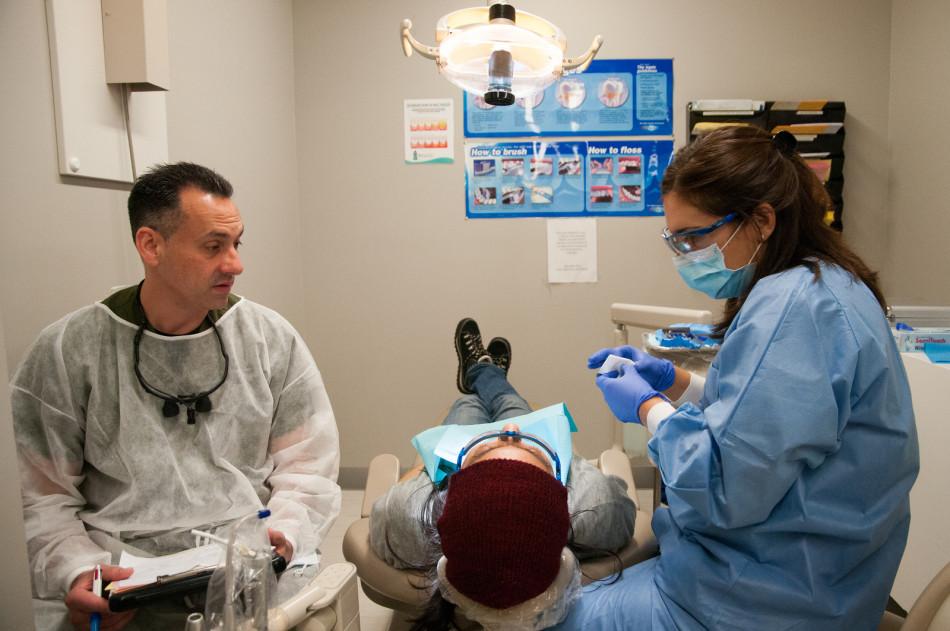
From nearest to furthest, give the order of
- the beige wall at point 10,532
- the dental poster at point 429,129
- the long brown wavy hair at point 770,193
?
the beige wall at point 10,532 → the long brown wavy hair at point 770,193 → the dental poster at point 429,129

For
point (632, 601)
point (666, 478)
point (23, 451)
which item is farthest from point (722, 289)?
point (23, 451)

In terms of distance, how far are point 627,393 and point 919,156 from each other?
2212 millimetres

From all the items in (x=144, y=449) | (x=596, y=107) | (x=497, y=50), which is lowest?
(x=144, y=449)

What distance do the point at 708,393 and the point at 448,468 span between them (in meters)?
0.76

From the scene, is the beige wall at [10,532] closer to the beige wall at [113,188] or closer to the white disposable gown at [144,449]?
the beige wall at [113,188]

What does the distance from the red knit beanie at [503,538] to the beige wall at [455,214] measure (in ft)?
6.24

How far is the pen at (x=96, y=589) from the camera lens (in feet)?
3.25

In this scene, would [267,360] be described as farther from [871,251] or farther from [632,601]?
[871,251]

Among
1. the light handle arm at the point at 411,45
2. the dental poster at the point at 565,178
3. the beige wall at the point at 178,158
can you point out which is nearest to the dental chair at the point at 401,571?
the beige wall at the point at 178,158

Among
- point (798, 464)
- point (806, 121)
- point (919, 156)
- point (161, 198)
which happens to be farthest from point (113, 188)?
point (919, 156)

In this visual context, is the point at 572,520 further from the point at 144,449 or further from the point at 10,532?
the point at 10,532

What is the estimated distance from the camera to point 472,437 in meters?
1.73

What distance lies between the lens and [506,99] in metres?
1.59

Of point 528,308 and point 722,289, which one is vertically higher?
point 722,289
